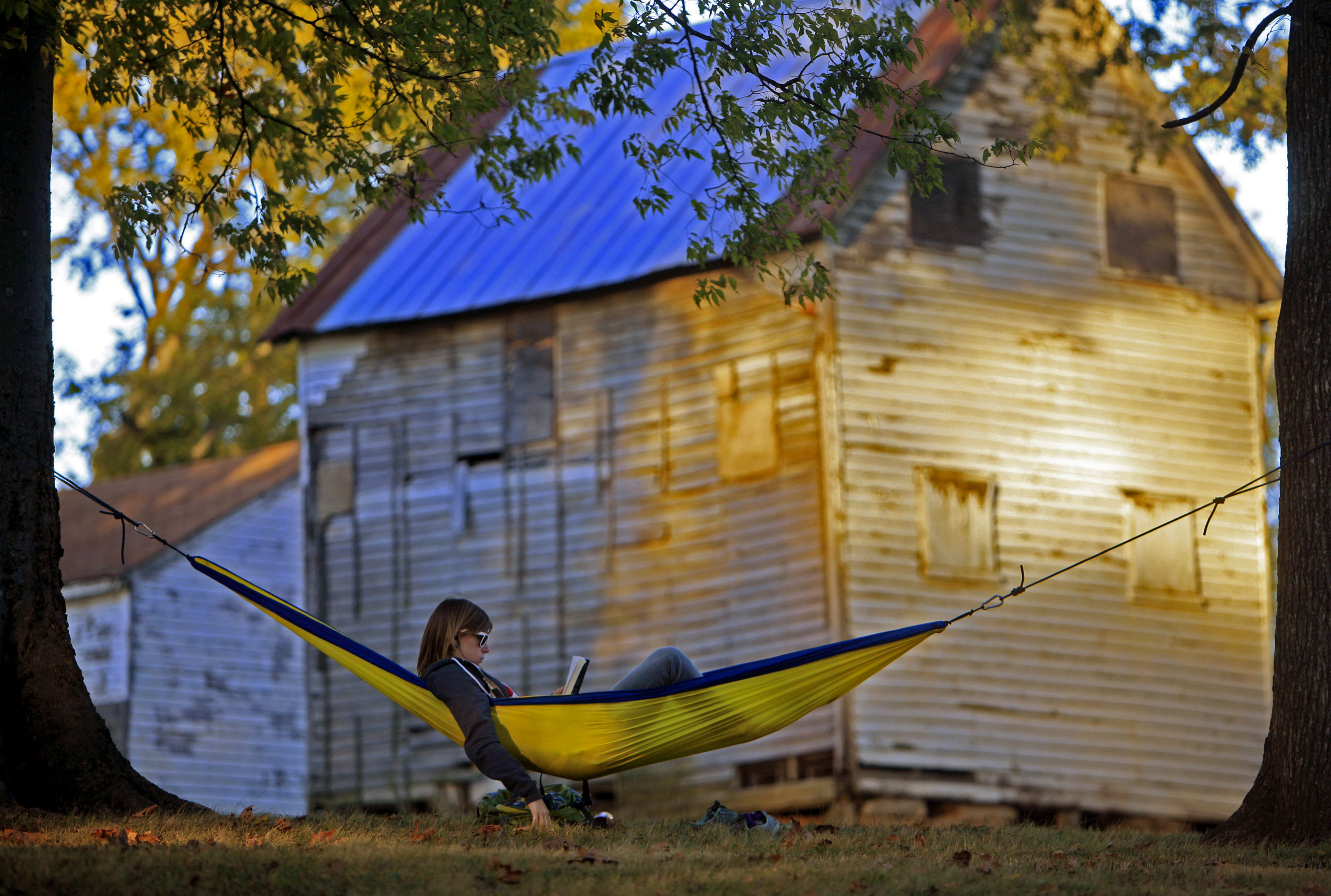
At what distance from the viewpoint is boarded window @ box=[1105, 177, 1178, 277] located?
1830 cm

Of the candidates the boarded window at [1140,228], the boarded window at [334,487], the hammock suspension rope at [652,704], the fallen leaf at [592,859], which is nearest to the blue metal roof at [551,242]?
the boarded window at [334,487]

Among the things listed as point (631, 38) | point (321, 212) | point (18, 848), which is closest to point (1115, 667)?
point (631, 38)

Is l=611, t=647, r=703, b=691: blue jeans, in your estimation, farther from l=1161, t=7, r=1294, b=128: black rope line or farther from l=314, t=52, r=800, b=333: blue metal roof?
l=314, t=52, r=800, b=333: blue metal roof

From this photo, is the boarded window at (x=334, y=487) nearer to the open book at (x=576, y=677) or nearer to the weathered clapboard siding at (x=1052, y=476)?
the weathered clapboard siding at (x=1052, y=476)

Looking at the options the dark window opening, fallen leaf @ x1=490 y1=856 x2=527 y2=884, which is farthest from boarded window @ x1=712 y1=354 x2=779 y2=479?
fallen leaf @ x1=490 y1=856 x2=527 y2=884

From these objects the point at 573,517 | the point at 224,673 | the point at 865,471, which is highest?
the point at 865,471

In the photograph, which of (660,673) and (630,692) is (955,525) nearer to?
(660,673)

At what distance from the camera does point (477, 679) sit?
769 cm

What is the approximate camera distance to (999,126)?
59.1 feet

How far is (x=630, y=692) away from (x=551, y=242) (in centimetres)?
1193

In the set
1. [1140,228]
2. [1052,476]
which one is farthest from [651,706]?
[1140,228]

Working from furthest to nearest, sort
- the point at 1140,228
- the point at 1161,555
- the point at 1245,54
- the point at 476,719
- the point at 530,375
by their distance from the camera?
the point at 530,375 → the point at 1140,228 → the point at 1161,555 → the point at 1245,54 → the point at 476,719

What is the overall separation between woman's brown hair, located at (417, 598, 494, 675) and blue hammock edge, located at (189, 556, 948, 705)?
0.15 m

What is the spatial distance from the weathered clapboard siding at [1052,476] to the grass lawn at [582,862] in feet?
27.3
